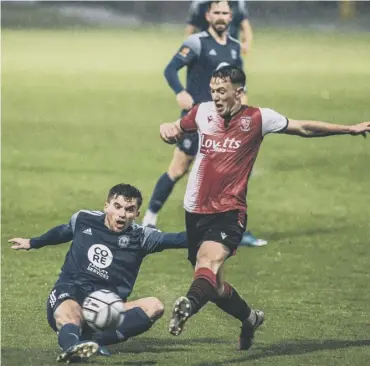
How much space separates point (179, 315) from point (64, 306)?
936 millimetres

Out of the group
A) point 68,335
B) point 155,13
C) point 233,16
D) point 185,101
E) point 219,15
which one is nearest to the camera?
point 68,335

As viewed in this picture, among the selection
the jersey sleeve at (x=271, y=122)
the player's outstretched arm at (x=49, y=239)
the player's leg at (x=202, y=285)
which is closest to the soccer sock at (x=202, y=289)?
the player's leg at (x=202, y=285)

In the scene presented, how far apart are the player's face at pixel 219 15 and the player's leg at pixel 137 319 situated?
4.79 metres

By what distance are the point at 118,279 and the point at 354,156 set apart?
1176 centimetres

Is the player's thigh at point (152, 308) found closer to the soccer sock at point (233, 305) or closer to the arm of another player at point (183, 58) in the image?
the soccer sock at point (233, 305)

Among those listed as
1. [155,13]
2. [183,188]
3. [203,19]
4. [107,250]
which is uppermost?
[107,250]

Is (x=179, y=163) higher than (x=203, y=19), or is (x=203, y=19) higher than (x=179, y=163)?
(x=203, y=19)

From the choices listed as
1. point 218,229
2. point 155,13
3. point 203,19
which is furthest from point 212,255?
point 155,13

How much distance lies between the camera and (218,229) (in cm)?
920

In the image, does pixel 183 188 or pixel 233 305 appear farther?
pixel 183 188

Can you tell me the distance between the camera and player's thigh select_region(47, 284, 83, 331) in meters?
8.82

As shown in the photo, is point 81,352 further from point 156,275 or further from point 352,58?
point 352,58

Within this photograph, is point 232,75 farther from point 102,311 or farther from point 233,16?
point 233,16

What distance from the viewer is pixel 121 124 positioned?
80.3ft
